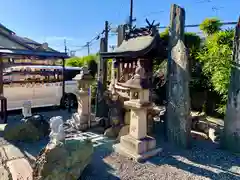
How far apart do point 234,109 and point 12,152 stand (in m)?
5.04

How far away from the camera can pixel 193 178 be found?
3.46 metres

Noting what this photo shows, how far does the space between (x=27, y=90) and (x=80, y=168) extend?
5.52 metres

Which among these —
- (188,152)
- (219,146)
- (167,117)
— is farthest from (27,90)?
(219,146)

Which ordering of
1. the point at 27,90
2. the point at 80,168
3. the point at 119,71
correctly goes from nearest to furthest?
the point at 80,168
the point at 119,71
the point at 27,90

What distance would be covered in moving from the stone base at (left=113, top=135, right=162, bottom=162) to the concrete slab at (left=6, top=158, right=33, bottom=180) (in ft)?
6.02

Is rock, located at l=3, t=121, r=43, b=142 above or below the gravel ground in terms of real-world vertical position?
above

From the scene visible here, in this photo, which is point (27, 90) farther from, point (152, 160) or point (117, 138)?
point (152, 160)

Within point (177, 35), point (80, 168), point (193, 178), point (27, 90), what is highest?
point (177, 35)

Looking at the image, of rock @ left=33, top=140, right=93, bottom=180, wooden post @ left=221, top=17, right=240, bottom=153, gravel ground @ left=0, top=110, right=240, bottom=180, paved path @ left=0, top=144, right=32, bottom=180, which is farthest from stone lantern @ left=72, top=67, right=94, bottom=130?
wooden post @ left=221, top=17, right=240, bottom=153

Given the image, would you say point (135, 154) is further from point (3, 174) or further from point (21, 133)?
point (21, 133)

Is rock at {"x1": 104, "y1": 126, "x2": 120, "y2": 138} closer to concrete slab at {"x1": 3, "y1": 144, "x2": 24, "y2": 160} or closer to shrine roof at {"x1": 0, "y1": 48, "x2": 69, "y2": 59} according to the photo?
concrete slab at {"x1": 3, "y1": 144, "x2": 24, "y2": 160}

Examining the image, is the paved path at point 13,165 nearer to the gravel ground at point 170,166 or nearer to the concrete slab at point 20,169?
the concrete slab at point 20,169

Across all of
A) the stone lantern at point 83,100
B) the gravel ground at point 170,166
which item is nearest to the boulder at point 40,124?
the stone lantern at point 83,100

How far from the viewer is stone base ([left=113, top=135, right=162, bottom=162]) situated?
4083mm
